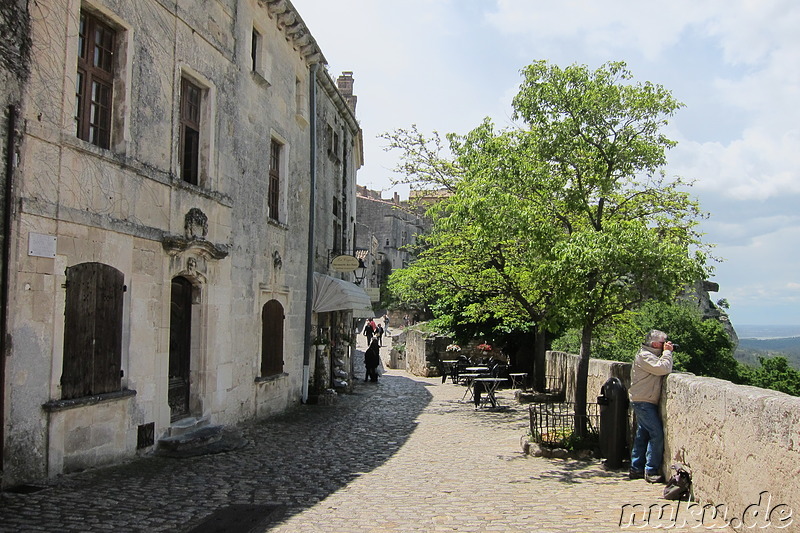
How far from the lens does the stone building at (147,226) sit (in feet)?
21.7

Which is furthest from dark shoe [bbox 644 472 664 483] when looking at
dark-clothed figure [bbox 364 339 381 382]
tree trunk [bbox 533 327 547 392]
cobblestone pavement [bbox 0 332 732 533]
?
dark-clothed figure [bbox 364 339 381 382]

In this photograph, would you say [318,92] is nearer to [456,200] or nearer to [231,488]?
[456,200]

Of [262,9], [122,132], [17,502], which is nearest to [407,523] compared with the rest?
[17,502]

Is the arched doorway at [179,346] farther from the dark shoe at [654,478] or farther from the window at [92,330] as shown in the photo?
the dark shoe at [654,478]

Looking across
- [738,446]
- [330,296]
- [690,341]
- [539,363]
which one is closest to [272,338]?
[330,296]

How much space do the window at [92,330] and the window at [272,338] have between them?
4514 millimetres

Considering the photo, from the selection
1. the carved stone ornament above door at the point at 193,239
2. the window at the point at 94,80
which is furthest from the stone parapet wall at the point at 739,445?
the window at the point at 94,80

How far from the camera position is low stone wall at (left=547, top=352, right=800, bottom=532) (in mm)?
4324

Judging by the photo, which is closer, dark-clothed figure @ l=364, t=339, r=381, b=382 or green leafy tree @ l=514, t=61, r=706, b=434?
green leafy tree @ l=514, t=61, r=706, b=434

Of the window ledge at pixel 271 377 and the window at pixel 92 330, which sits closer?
the window at pixel 92 330

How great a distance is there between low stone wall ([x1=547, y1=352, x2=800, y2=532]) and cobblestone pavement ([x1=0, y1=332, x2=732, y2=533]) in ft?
1.67

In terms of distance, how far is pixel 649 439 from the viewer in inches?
277

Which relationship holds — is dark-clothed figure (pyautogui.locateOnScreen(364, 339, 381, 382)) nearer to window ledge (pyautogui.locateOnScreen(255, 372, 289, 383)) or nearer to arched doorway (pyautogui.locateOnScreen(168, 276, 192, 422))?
window ledge (pyautogui.locateOnScreen(255, 372, 289, 383))

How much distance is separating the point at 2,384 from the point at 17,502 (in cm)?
111
